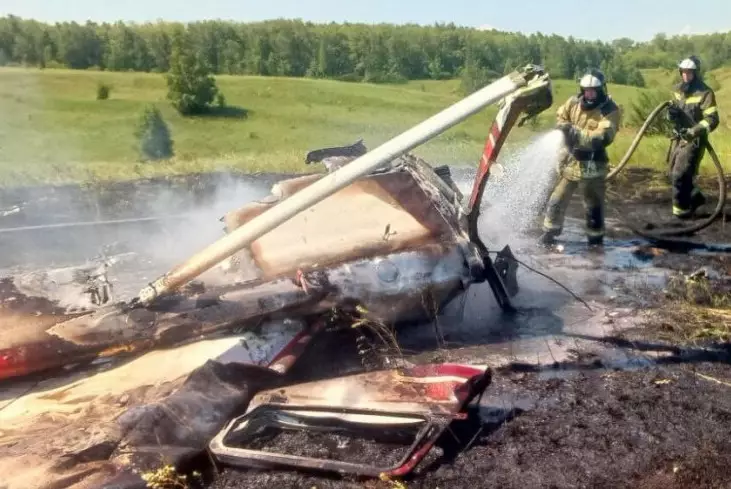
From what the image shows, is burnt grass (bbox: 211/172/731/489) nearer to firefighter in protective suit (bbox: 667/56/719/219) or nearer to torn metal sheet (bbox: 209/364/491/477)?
torn metal sheet (bbox: 209/364/491/477)

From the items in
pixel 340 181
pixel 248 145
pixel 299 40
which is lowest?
pixel 248 145

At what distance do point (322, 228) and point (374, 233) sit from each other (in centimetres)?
42

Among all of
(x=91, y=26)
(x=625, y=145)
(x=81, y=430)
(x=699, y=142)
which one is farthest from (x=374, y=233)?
(x=91, y=26)

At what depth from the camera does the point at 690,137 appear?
8.43 m

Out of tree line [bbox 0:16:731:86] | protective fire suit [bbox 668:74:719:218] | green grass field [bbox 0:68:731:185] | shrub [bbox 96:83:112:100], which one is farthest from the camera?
tree line [bbox 0:16:731:86]

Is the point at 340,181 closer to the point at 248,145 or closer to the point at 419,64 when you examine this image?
the point at 248,145

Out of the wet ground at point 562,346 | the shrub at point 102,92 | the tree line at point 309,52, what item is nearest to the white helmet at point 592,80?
the wet ground at point 562,346

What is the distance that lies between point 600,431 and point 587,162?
450 centimetres

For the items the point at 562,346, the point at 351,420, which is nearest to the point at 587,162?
the point at 562,346

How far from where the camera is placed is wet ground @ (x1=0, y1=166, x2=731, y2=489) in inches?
138

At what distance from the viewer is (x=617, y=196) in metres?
10.5

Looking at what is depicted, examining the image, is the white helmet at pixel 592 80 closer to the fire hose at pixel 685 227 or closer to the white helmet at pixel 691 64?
the fire hose at pixel 685 227

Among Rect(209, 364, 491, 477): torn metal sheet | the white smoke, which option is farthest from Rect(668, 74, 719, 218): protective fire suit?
Rect(209, 364, 491, 477): torn metal sheet

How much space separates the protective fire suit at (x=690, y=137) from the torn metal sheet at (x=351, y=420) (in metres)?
6.10
